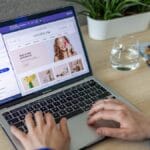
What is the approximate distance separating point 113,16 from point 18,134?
1.87ft

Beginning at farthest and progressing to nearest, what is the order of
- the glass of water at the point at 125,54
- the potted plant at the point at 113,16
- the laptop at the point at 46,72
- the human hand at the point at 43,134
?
the potted plant at the point at 113,16, the glass of water at the point at 125,54, the laptop at the point at 46,72, the human hand at the point at 43,134

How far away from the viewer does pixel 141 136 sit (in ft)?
2.19

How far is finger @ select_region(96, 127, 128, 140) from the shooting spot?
0.66 m

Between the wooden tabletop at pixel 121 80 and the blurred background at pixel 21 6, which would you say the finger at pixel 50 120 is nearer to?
the wooden tabletop at pixel 121 80

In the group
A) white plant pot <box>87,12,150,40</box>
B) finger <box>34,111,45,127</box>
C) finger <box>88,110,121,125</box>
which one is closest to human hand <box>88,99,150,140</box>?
finger <box>88,110,121,125</box>

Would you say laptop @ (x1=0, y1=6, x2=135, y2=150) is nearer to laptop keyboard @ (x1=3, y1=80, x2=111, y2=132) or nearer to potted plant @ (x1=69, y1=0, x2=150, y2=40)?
laptop keyboard @ (x1=3, y1=80, x2=111, y2=132)

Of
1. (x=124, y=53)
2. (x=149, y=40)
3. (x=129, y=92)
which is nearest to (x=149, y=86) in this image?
(x=129, y=92)

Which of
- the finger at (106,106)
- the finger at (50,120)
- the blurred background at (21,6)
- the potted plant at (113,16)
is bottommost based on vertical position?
the finger at (106,106)

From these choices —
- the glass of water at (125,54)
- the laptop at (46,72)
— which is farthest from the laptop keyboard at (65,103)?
the glass of water at (125,54)

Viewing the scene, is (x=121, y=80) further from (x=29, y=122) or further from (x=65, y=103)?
(x=29, y=122)

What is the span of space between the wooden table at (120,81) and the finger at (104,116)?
5 cm

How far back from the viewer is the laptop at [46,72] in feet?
2.42

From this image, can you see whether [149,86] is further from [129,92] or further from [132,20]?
[132,20]

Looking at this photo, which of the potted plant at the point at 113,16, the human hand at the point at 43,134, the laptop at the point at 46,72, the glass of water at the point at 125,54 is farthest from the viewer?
the potted plant at the point at 113,16
